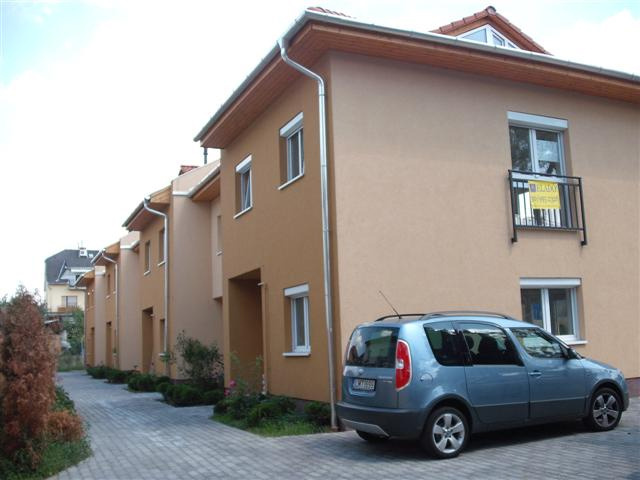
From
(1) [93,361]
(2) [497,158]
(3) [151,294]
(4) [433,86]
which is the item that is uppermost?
(4) [433,86]

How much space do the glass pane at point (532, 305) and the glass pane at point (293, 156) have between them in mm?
4802

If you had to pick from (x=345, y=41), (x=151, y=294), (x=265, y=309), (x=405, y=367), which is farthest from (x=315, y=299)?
(x=151, y=294)

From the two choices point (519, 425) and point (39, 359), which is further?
point (519, 425)

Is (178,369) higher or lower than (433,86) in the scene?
lower

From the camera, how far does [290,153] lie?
42.1ft

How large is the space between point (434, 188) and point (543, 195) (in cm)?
257

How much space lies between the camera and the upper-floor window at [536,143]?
41.3 feet

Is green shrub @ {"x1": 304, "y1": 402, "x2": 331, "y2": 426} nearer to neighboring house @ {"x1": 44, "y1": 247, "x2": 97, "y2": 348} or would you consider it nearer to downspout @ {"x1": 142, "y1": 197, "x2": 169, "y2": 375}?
downspout @ {"x1": 142, "y1": 197, "x2": 169, "y2": 375}

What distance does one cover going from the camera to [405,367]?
25.1 feet

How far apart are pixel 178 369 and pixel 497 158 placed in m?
→ 11.7

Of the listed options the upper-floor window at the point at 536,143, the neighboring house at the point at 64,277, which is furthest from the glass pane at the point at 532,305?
the neighboring house at the point at 64,277

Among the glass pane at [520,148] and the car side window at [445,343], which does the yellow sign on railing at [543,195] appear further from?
the car side window at [445,343]

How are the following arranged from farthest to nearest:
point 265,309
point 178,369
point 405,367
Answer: point 178,369 < point 265,309 < point 405,367

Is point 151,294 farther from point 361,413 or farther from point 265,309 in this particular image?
point 361,413
